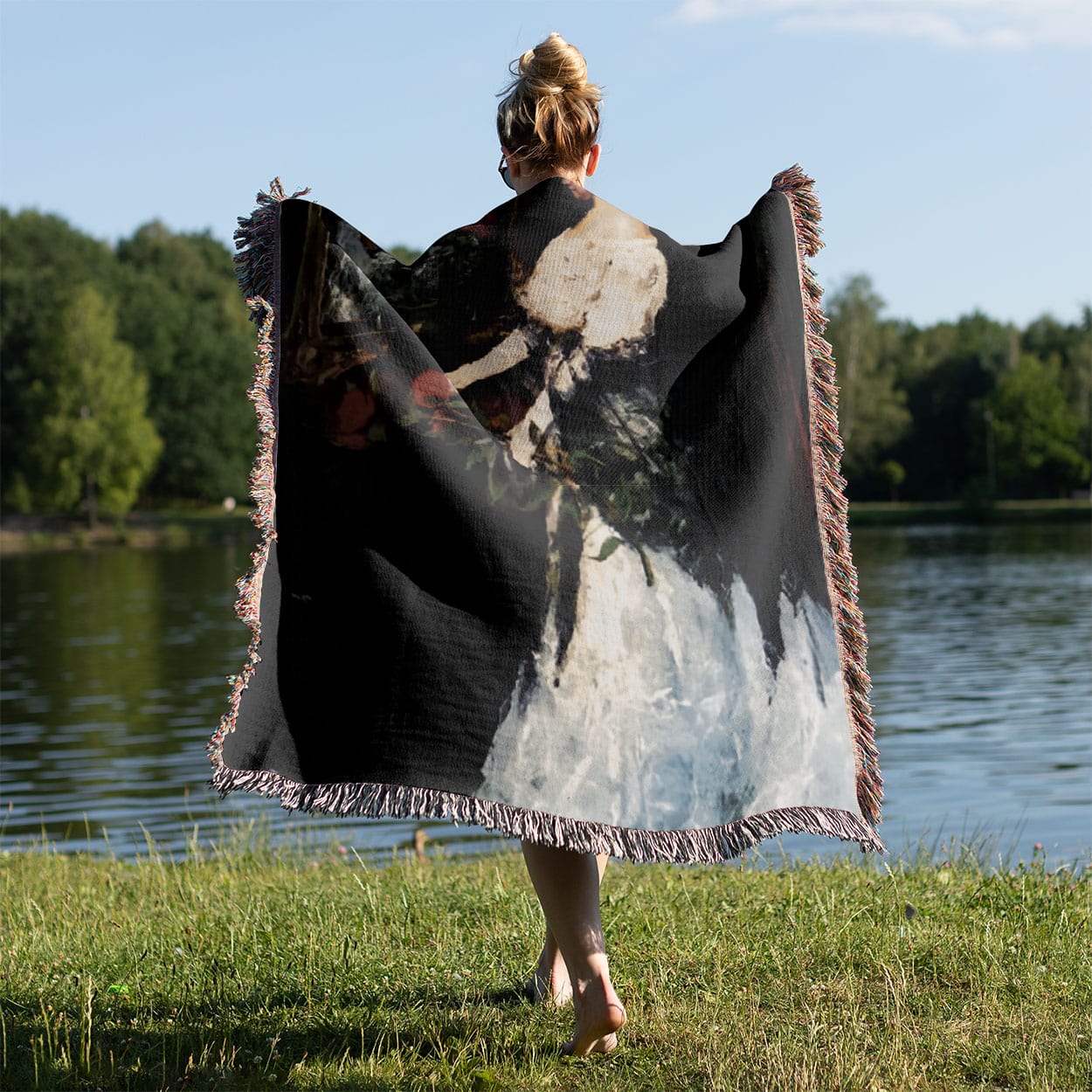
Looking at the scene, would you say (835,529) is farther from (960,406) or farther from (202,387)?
(960,406)

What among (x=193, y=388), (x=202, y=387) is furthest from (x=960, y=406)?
(x=193, y=388)

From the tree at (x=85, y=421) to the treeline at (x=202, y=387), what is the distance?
7cm

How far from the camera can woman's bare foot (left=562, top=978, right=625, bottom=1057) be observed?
9.46ft

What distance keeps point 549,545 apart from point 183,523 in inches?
2045

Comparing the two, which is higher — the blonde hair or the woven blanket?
the blonde hair

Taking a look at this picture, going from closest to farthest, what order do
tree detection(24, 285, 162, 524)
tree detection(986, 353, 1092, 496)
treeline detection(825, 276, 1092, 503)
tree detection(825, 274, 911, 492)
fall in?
tree detection(24, 285, 162, 524) → tree detection(825, 274, 911, 492) → treeline detection(825, 276, 1092, 503) → tree detection(986, 353, 1092, 496)

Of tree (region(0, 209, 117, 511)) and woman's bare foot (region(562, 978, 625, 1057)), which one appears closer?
woman's bare foot (region(562, 978, 625, 1057))

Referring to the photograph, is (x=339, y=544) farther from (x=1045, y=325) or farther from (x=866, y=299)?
(x=1045, y=325)

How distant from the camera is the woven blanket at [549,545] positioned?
9.55ft

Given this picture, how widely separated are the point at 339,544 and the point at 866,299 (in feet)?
217

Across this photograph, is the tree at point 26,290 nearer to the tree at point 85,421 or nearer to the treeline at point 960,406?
the tree at point 85,421

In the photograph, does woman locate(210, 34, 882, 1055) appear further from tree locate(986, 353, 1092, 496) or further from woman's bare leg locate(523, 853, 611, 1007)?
tree locate(986, 353, 1092, 496)

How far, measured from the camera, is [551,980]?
328cm

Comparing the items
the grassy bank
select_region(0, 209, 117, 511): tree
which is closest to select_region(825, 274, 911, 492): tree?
select_region(0, 209, 117, 511): tree
